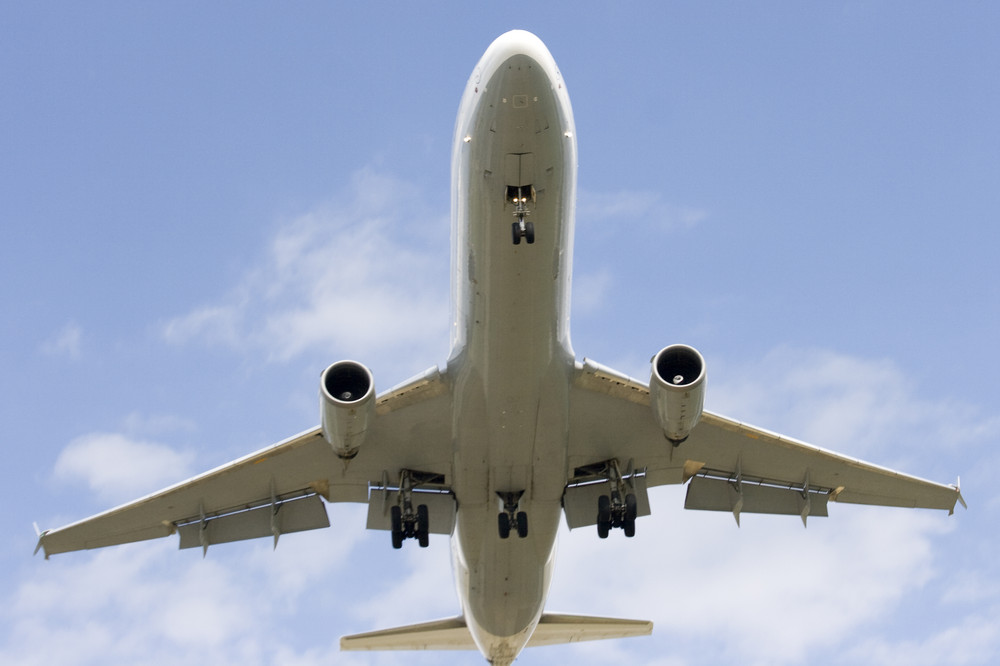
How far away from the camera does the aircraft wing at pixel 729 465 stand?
20.2 meters

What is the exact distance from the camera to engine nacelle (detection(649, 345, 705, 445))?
17.8 meters

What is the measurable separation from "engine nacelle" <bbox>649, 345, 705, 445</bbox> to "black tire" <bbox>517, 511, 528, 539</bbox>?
3.04 meters

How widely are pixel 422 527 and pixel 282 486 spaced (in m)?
3.14

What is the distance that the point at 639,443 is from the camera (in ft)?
68.4

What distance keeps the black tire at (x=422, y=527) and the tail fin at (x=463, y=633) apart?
452 cm

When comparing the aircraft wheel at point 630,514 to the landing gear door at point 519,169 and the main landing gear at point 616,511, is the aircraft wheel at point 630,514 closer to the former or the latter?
the main landing gear at point 616,511

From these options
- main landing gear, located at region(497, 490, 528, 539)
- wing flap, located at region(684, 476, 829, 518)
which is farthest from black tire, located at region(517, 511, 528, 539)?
wing flap, located at region(684, 476, 829, 518)

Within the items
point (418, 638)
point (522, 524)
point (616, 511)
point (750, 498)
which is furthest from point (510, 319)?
point (418, 638)

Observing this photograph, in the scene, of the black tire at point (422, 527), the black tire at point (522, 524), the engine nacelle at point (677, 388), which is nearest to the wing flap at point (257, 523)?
the black tire at point (422, 527)

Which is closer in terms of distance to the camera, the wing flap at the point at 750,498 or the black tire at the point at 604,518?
the black tire at the point at 604,518

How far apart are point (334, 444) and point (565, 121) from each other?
6064mm

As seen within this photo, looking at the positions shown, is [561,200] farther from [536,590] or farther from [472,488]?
[536,590]

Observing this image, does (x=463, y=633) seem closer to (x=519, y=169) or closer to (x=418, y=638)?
(x=418, y=638)

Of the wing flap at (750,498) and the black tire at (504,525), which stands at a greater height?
the wing flap at (750,498)
